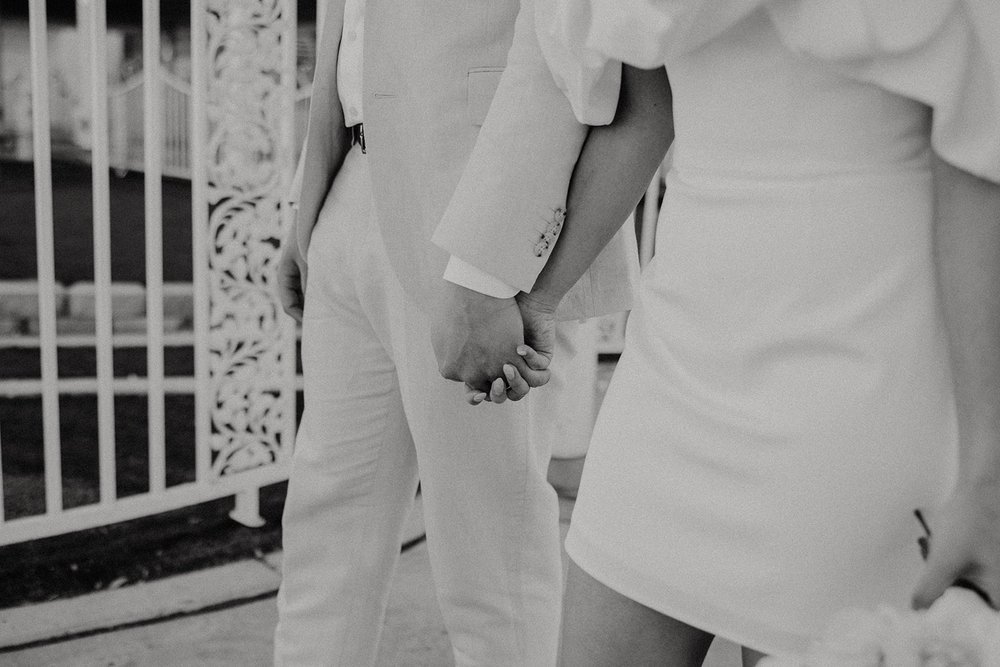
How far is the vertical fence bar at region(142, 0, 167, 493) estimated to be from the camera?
123 inches

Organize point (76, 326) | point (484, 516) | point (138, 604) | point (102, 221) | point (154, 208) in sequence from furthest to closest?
point (76, 326), point (154, 208), point (102, 221), point (138, 604), point (484, 516)

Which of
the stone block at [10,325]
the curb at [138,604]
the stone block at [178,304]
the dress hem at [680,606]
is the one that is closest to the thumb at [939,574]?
the dress hem at [680,606]

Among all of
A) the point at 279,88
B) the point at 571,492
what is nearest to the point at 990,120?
the point at 279,88

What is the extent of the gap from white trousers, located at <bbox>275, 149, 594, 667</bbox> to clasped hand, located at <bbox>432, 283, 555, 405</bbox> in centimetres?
29

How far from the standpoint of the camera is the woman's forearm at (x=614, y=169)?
3.83 feet

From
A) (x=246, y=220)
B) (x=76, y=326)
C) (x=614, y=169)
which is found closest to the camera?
(x=614, y=169)

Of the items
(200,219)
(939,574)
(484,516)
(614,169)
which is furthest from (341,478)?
(200,219)

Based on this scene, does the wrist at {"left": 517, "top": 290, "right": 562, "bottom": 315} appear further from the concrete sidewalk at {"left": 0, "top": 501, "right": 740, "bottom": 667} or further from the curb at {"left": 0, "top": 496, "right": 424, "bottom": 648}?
the concrete sidewalk at {"left": 0, "top": 501, "right": 740, "bottom": 667}

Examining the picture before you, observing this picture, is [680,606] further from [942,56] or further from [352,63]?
[352,63]

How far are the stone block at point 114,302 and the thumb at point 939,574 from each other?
19.2 feet

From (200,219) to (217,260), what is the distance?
0.13m

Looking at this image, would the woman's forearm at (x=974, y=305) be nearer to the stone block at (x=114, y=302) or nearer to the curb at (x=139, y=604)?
the curb at (x=139, y=604)

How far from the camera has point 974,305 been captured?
914 mm

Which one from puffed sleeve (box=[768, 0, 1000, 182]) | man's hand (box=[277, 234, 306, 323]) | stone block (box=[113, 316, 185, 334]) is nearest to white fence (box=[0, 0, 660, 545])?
man's hand (box=[277, 234, 306, 323])
